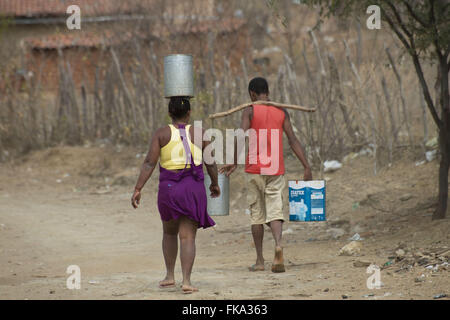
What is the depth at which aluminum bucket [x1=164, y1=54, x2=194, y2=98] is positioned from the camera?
20.9 feet

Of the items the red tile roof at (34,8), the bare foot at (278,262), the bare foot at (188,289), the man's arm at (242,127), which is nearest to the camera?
the bare foot at (188,289)

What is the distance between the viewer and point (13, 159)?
563 inches

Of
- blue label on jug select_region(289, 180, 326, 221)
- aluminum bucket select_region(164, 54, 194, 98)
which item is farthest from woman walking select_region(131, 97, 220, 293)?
aluminum bucket select_region(164, 54, 194, 98)

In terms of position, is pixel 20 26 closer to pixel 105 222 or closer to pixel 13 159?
pixel 13 159

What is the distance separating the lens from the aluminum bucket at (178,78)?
638 cm

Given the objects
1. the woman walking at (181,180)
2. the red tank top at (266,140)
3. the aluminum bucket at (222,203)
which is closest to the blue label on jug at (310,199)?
the red tank top at (266,140)

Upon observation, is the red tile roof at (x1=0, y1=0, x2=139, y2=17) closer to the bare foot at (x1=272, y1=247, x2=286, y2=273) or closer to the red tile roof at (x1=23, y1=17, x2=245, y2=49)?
the red tile roof at (x1=23, y1=17, x2=245, y2=49)

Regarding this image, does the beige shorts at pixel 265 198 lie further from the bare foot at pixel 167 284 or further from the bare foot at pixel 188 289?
the bare foot at pixel 188 289

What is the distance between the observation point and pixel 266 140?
593 cm

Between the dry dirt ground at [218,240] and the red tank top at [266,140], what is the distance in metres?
Result: 0.86

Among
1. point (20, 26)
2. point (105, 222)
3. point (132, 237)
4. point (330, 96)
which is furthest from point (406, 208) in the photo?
point (20, 26)

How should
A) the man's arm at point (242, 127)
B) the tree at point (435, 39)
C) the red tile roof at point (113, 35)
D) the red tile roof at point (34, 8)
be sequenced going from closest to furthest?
the man's arm at point (242, 127), the tree at point (435, 39), the red tile roof at point (113, 35), the red tile roof at point (34, 8)

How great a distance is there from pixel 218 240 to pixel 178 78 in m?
2.51

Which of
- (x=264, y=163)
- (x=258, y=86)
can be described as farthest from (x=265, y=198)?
(x=258, y=86)
